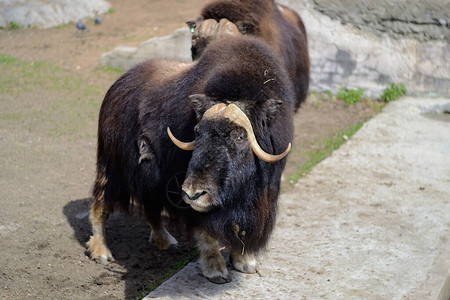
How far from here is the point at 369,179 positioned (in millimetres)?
4570

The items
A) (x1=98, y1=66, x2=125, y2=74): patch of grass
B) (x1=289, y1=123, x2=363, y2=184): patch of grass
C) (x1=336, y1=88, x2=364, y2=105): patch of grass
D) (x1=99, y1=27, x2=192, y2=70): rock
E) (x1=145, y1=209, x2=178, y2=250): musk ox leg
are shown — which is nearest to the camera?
(x1=145, y1=209, x2=178, y2=250): musk ox leg

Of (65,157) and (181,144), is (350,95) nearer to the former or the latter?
(65,157)

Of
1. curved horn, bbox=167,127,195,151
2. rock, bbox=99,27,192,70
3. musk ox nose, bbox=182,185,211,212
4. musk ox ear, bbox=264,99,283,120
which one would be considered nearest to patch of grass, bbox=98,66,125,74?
rock, bbox=99,27,192,70

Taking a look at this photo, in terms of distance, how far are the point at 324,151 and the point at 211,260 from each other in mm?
2768

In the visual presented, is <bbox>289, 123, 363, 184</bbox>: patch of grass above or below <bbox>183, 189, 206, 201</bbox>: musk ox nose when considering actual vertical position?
below

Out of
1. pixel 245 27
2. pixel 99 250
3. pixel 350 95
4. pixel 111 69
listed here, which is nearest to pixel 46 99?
pixel 111 69

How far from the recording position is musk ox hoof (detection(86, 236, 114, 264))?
3.49m

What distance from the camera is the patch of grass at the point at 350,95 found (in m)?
6.96

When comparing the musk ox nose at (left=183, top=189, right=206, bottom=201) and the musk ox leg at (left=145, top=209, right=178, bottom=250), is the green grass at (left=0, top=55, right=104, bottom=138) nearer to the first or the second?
the musk ox leg at (left=145, top=209, right=178, bottom=250)

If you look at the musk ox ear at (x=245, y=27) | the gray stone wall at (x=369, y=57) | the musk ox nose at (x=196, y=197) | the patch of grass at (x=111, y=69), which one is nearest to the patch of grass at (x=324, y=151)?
the gray stone wall at (x=369, y=57)

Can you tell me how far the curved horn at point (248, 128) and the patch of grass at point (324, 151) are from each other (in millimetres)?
2073

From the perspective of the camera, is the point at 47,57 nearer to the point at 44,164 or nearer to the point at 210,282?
the point at 44,164

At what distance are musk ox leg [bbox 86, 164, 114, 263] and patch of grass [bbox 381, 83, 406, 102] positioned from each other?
4378 millimetres

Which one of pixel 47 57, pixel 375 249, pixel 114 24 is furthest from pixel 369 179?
pixel 114 24
